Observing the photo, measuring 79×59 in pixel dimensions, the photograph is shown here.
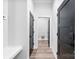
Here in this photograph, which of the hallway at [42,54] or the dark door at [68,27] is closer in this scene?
the dark door at [68,27]

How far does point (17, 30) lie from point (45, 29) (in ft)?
30.6

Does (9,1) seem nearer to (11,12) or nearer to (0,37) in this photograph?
(11,12)

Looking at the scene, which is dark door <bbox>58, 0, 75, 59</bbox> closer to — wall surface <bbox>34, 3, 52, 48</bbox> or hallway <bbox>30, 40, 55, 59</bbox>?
hallway <bbox>30, 40, 55, 59</bbox>

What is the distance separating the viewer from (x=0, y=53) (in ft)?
4.02

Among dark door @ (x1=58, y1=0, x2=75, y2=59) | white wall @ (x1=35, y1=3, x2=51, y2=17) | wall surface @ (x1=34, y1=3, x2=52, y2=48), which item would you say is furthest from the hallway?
dark door @ (x1=58, y1=0, x2=75, y2=59)

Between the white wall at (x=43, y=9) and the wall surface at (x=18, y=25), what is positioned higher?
the white wall at (x=43, y=9)

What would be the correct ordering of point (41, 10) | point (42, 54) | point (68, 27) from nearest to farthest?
point (68, 27) → point (42, 54) → point (41, 10)

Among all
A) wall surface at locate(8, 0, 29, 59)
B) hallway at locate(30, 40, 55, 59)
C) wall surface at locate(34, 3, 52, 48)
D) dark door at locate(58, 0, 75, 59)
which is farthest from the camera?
wall surface at locate(34, 3, 52, 48)

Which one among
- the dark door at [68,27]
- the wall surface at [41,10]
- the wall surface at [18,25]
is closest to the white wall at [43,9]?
the wall surface at [41,10]

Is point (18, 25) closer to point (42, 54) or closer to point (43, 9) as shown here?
point (42, 54)

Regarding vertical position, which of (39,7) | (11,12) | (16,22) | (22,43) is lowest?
(22,43)

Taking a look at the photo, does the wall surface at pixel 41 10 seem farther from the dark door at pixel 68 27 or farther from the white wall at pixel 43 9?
the dark door at pixel 68 27

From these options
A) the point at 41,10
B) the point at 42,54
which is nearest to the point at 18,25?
the point at 42,54
